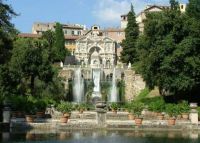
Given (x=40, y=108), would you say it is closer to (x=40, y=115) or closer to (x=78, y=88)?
(x=40, y=115)

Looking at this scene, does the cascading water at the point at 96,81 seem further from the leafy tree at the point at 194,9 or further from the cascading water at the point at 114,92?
the leafy tree at the point at 194,9

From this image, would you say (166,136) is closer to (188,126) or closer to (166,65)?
(188,126)

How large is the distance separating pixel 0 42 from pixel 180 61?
24064mm

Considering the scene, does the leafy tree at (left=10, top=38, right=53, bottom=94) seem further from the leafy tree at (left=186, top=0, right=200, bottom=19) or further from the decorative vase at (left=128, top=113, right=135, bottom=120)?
the decorative vase at (left=128, top=113, right=135, bottom=120)

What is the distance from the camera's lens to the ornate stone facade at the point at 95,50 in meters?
102

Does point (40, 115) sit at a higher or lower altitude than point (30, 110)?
lower

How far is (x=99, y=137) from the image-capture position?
1177 inches

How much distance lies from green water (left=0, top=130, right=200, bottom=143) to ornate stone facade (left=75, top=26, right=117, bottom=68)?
2656 inches

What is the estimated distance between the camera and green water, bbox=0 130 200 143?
91.9 feet

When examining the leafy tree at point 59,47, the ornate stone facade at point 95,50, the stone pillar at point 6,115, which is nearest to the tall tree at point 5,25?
the stone pillar at point 6,115

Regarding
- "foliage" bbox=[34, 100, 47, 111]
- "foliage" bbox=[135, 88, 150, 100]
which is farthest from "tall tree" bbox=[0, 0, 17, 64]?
"foliage" bbox=[135, 88, 150, 100]

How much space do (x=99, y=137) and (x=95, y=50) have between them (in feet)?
242

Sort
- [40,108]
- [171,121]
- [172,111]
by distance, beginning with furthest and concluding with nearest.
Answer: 1. [40,108]
2. [172,111]
3. [171,121]

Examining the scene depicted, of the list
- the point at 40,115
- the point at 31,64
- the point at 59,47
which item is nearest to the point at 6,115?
the point at 40,115
